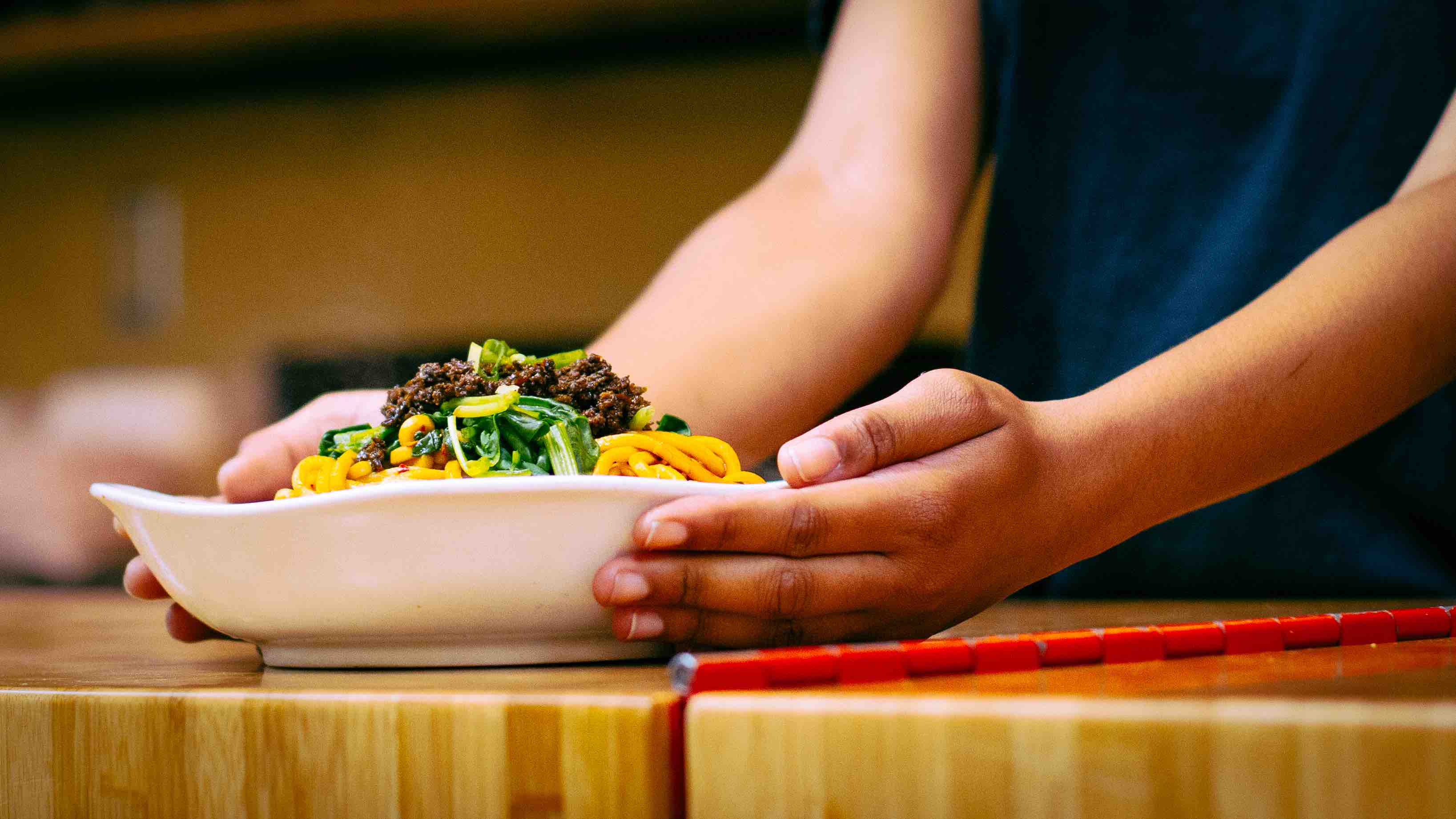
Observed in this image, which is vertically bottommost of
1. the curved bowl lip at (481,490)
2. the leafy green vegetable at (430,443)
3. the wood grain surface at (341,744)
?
the wood grain surface at (341,744)

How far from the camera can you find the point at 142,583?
66 cm

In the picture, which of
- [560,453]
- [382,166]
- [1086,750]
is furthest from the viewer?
[382,166]

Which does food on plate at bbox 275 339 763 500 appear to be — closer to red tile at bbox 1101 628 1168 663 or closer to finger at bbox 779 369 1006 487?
finger at bbox 779 369 1006 487

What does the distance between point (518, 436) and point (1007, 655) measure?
27cm

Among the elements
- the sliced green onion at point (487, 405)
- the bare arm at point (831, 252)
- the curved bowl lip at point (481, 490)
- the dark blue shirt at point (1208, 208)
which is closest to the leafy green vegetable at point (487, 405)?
the sliced green onion at point (487, 405)

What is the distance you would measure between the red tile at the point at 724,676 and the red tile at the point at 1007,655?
9 cm

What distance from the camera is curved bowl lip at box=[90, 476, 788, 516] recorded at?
457mm

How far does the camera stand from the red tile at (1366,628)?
0.49 m

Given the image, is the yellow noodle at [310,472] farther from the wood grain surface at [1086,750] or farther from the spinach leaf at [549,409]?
the wood grain surface at [1086,750]

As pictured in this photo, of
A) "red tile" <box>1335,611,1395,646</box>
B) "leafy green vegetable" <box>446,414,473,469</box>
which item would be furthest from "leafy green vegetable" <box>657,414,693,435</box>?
"red tile" <box>1335,611,1395,646</box>

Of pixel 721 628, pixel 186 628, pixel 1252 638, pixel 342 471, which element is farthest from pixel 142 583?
pixel 1252 638

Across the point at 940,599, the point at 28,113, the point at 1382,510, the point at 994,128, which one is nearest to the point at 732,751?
the point at 940,599

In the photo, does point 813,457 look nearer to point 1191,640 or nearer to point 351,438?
point 1191,640

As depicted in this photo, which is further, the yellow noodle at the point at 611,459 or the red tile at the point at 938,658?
the yellow noodle at the point at 611,459
